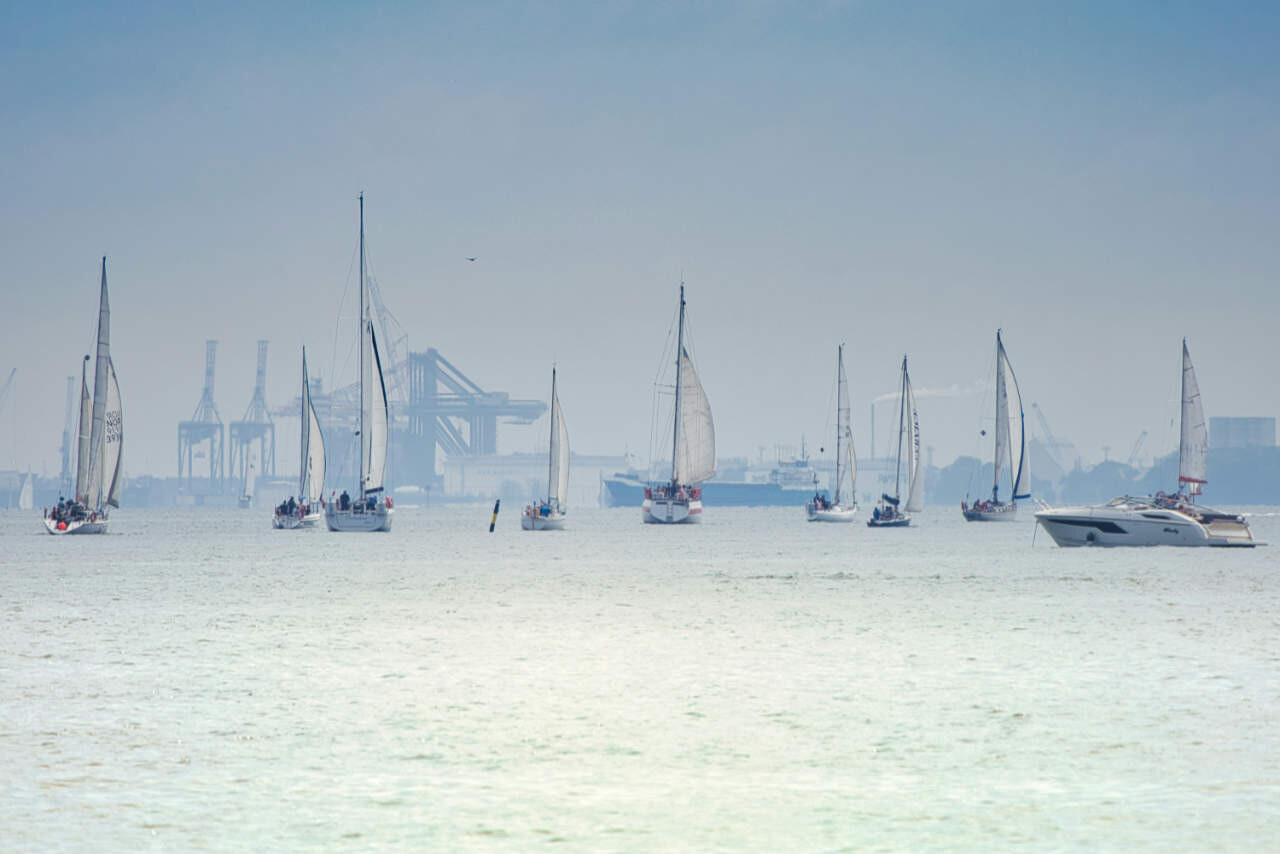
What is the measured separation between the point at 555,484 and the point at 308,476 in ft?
68.9

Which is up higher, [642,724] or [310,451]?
[310,451]

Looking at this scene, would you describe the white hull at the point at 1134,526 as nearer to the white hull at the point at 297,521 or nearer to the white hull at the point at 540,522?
the white hull at the point at 540,522

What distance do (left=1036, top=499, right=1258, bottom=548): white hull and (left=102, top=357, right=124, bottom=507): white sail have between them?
45161 millimetres

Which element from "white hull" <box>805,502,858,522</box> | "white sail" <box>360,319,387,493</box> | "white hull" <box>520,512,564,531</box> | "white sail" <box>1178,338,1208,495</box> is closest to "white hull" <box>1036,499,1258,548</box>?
"white sail" <box>1178,338,1208,495</box>

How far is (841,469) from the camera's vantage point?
118312 millimetres

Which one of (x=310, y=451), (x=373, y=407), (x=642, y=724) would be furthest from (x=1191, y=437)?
(x=642, y=724)

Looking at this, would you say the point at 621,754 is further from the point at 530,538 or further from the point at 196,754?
the point at 530,538

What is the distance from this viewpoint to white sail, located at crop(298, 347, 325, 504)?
101062 millimetres

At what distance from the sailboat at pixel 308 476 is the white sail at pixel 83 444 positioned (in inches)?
928

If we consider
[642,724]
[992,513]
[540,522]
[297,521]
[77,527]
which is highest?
[642,724]

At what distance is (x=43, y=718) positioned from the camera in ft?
47.8

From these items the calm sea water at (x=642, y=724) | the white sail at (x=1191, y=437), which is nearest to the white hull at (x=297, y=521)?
the white sail at (x=1191, y=437)

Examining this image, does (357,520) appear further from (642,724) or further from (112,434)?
(642,724)

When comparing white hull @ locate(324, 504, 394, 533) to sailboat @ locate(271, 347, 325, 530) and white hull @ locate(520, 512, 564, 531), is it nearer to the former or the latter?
white hull @ locate(520, 512, 564, 531)
